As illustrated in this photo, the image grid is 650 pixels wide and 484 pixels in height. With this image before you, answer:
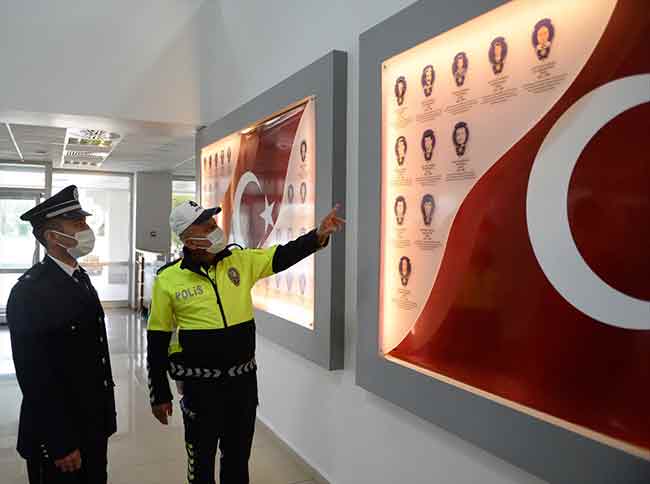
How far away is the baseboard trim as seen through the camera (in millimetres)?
3387

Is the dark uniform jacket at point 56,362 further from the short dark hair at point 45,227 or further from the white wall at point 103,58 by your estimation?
the white wall at point 103,58

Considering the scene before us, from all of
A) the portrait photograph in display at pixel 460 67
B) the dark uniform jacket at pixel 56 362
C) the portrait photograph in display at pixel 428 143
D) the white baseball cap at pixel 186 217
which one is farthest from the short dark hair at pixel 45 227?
the portrait photograph in display at pixel 460 67

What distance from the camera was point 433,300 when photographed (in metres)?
2.38

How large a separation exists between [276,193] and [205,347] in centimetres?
164

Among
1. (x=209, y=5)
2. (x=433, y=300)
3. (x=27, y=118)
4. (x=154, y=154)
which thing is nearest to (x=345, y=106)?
(x=433, y=300)

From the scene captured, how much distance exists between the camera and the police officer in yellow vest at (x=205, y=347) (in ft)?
8.15

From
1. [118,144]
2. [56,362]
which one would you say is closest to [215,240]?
[56,362]

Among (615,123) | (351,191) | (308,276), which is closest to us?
(615,123)

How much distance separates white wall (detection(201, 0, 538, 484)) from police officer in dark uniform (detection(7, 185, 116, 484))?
1.29 m

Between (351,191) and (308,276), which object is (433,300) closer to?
(351,191)

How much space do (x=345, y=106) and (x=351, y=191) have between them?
49cm

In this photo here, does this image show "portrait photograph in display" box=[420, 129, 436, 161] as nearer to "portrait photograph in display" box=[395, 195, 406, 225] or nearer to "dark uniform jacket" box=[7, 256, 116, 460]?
"portrait photograph in display" box=[395, 195, 406, 225]

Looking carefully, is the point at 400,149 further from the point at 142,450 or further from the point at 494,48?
the point at 142,450

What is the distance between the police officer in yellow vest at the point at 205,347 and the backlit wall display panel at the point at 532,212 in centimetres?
63
